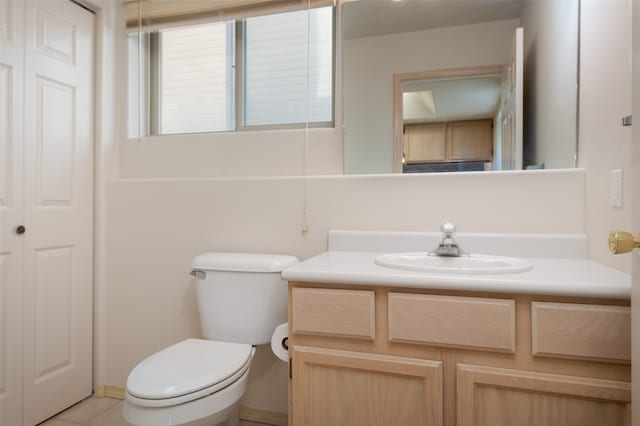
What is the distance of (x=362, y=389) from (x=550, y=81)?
1.32 m

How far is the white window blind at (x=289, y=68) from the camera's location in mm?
1811

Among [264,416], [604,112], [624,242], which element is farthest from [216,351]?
[604,112]

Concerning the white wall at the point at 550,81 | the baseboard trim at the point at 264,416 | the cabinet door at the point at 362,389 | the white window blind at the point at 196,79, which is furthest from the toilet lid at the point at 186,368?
the white wall at the point at 550,81

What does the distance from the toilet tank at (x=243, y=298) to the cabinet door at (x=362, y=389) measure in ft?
1.43

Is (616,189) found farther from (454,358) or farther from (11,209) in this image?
(11,209)

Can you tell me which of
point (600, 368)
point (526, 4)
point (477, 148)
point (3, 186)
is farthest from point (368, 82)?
point (3, 186)

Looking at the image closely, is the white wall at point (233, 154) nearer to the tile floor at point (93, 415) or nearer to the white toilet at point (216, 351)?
the white toilet at point (216, 351)

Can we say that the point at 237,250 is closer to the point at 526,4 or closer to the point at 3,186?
the point at 3,186

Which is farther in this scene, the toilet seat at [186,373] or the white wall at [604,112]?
the toilet seat at [186,373]

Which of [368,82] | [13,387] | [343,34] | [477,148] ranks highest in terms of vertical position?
[343,34]

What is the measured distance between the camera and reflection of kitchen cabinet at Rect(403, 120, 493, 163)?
1512 millimetres

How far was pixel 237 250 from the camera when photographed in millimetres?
1797

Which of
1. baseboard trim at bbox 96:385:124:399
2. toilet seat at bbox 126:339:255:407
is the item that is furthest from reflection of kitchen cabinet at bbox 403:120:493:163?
baseboard trim at bbox 96:385:124:399

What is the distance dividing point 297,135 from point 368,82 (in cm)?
40
